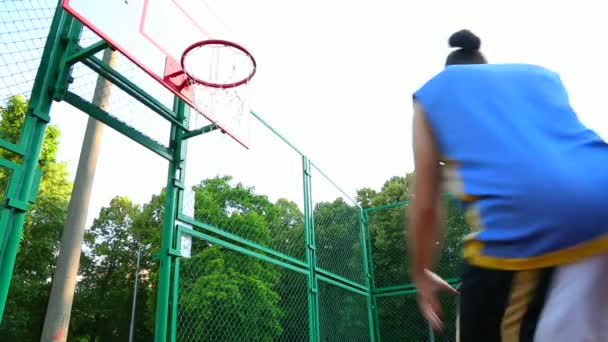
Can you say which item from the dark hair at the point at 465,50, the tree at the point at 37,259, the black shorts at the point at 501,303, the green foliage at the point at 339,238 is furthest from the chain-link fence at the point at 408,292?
the tree at the point at 37,259

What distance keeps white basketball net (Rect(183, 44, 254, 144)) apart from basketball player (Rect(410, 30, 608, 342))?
3.49 meters

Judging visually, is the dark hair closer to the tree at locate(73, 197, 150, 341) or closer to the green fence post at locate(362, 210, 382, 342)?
the green fence post at locate(362, 210, 382, 342)

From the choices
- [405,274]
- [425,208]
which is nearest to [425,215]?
[425,208]

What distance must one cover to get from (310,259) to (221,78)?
287 centimetres

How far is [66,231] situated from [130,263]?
1618 centimetres

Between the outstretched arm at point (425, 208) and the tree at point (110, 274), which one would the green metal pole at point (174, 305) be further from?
the tree at point (110, 274)

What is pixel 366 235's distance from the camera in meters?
8.70

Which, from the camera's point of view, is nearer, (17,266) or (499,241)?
(499,241)

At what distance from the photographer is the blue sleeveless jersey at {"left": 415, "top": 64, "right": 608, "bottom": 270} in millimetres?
854

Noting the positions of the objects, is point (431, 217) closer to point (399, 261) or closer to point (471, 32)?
point (471, 32)

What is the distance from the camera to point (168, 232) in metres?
4.12

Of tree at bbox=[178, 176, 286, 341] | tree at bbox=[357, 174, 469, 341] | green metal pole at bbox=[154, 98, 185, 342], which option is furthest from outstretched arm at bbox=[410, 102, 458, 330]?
tree at bbox=[357, 174, 469, 341]

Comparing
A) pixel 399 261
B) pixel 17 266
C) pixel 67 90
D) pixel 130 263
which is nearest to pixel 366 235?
pixel 399 261

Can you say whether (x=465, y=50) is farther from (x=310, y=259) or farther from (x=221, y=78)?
(x=310, y=259)
